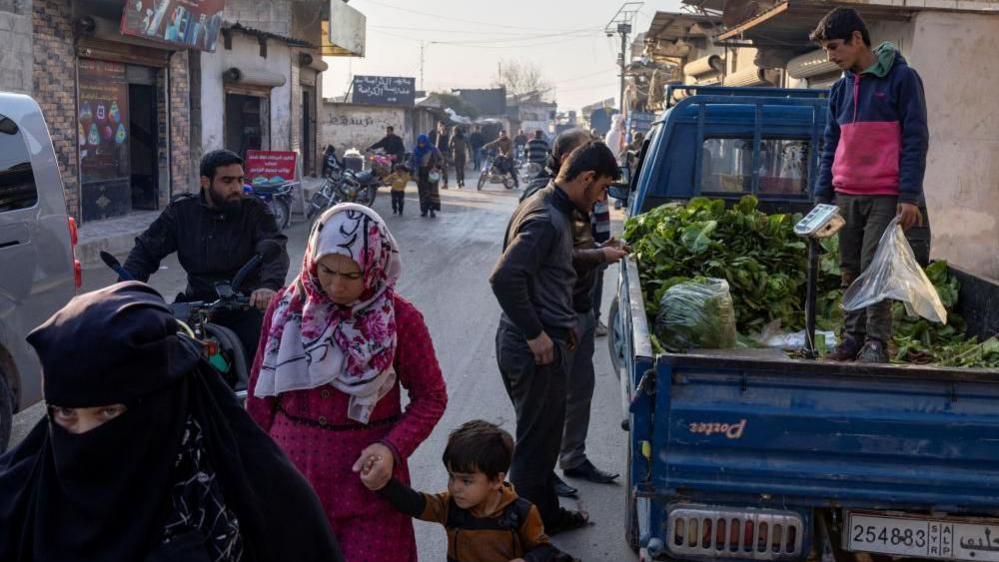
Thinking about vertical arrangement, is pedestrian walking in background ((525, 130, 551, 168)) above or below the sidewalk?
above

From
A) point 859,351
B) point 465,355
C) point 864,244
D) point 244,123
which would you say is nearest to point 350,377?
point 859,351

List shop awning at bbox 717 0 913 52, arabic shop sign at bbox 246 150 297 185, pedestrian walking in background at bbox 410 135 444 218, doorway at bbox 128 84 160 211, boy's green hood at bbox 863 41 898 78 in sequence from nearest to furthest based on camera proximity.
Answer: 1. boy's green hood at bbox 863 41 898 78
2. shop awning at bbox 717 0 913 52
3. arabic shop sign at bbox 246 150 297 185
4. doorway at bbox 128 84 160 211
5. pedestrian walking in background at bbox 410 135 444 218

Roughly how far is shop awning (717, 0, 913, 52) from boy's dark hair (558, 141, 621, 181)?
9490mm

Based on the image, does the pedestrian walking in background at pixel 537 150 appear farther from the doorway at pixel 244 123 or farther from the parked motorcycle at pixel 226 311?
the doorway at pixel 244 123

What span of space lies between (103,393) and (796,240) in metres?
5.44

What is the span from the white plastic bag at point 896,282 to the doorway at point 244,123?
67.3 ft

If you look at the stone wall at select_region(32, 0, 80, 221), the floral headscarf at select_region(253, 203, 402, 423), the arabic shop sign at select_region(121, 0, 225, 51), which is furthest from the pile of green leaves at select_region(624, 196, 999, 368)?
the arabic shop sign at select_region(121, 0, 225, 51)

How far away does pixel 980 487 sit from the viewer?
3.58 metres

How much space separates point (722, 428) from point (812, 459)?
31 centimetres

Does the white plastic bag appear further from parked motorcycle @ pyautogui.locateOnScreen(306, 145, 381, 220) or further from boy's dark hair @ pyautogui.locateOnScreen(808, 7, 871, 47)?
parked motorcycle @ pyautogui.locateOnScreen(306, 145, 381, 220)

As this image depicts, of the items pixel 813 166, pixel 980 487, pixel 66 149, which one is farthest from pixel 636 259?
pixel 66 149

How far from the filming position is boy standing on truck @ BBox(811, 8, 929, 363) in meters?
5.07

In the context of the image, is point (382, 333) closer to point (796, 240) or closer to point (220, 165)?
point (220, 165)

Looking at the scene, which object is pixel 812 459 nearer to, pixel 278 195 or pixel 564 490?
pixel 564 490
